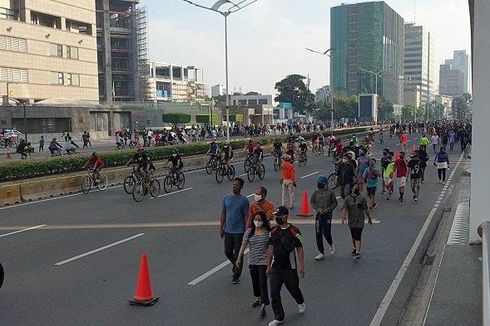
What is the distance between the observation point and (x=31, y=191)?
1948 cm

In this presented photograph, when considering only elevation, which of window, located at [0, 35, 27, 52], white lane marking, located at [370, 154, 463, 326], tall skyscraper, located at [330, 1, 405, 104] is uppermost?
tall skyscraper, located at [330, 1, 405, 104]

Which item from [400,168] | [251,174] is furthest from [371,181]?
[251,174]

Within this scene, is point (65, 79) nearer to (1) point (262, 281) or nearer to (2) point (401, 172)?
(2) point (401, 172)

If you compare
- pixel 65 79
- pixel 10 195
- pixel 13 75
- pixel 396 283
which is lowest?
pixel 396 283

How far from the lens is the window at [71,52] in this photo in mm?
73769

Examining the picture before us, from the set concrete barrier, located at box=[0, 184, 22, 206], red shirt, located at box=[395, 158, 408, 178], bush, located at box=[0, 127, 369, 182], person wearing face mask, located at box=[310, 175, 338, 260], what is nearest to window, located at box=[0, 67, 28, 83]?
bush, located at box=[0, 127, 369, 182]

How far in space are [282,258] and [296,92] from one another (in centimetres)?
12651

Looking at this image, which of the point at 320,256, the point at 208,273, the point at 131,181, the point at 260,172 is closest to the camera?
the point at 208,273

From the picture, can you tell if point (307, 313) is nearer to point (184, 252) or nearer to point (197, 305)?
point (197, 305)

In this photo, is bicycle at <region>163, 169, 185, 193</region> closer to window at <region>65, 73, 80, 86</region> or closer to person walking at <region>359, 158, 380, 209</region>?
person walking at <region>359, 158, 380, 209</region>

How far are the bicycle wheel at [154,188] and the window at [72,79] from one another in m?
58.5

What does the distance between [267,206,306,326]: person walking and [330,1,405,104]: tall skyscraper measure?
154207mm

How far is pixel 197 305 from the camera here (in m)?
8.00

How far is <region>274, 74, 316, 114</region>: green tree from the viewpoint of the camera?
131 m
